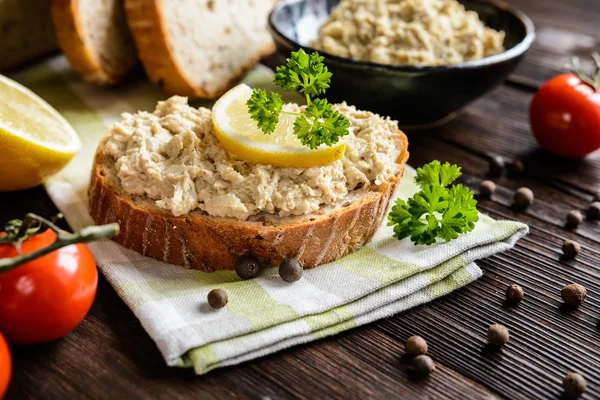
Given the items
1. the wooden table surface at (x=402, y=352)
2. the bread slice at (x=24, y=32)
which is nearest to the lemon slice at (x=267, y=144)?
the wooden table surface at (x=402, y=352)

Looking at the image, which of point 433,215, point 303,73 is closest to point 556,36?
point 433,215

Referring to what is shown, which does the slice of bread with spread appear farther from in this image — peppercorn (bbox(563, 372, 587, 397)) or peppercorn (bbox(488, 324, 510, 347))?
peppercorn (bbox(563, 372, 587, 397))

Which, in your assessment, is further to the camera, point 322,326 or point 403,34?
point 403,34

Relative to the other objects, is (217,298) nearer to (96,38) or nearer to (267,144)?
(267,144)

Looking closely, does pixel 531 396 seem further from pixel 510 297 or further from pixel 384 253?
pixel 384 253

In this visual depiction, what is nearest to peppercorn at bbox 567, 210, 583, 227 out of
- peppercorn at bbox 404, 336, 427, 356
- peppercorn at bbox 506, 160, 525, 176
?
peppercorn at bbox 506, 160, 525, 176
